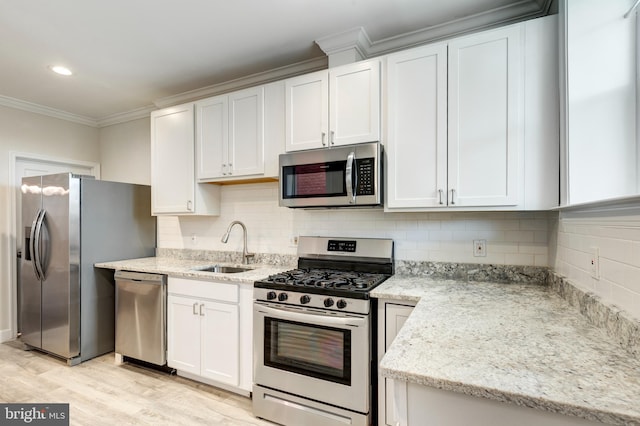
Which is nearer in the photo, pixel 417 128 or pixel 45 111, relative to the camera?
pixel 417 128

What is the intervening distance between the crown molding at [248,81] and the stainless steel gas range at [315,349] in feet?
5.64

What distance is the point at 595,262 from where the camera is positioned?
132cm

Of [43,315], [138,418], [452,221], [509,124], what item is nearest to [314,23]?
[509,124]

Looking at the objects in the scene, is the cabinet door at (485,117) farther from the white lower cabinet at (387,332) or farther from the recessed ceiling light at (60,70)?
the recessed ceiling light at (60,70)

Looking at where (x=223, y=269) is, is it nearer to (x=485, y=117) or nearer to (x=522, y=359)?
(x=485, y=117)

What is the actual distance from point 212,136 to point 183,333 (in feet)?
5.44

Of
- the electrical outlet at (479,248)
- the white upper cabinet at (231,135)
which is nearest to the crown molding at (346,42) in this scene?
the white upper cabinet at (231,135)

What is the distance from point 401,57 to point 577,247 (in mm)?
1461

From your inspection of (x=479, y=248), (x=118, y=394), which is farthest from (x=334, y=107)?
(x=118, y=394)

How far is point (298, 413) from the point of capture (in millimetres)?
2031

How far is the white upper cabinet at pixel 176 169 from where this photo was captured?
3016 millimetres

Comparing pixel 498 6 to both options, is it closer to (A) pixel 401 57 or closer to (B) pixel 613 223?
(A) pixel 401 57

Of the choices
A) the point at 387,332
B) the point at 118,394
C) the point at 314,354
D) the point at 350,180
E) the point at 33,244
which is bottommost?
the point at 118,394

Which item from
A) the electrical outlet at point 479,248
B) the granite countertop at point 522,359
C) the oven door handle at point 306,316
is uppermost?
the electrical outlet at point 479,248
